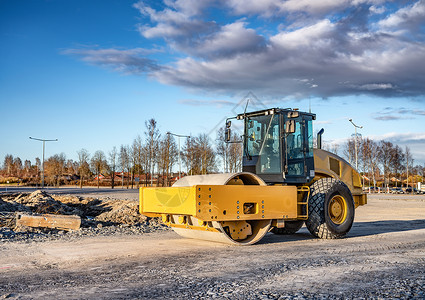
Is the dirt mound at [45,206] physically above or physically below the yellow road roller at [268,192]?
below

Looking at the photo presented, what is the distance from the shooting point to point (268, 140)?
10.5 metres

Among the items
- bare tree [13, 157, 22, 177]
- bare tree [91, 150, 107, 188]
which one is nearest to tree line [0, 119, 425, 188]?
bare tree [91, 150, 107, 188]

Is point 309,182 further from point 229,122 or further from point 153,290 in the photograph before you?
point 153,290

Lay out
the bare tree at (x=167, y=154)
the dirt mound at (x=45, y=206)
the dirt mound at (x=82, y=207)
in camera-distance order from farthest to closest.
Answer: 1. the bare tree at (x=167, y=154)
2. the dirt mound at (x=45, y=206)
3. the dirt mound at (x=82, y=207)

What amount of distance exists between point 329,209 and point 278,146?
83.3 inches

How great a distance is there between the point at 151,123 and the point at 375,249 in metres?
44.3

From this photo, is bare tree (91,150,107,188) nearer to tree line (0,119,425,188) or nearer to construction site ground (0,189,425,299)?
tree line (0,119,425,188)

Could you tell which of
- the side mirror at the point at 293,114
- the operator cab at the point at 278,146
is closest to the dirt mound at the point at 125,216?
the operator cab at the point at 278,146

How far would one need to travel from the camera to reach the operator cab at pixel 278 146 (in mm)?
10320

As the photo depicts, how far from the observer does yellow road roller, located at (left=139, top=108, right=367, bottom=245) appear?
8648mm

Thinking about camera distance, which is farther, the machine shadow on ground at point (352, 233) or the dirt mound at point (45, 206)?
the dirt mound at point (45, 206)

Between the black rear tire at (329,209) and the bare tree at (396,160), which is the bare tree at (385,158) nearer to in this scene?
the bare tree at (396,160)

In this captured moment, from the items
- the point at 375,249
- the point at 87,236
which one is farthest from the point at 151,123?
the point at 375,249

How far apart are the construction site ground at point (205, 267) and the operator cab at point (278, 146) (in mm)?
1657
